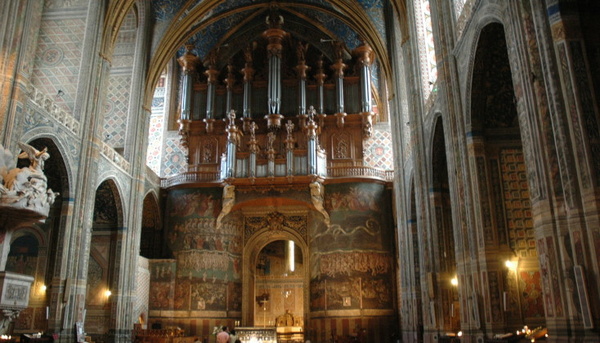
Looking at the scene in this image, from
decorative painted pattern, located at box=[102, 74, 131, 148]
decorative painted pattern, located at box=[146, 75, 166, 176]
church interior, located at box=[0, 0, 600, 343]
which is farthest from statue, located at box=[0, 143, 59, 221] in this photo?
decorative painted pattern, located at box=[146, 75, 166, 176]

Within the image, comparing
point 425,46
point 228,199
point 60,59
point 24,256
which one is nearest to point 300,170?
point 228,199

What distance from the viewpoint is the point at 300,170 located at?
25469 millimetres

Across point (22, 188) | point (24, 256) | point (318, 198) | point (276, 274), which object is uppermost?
→ point (318, 198)

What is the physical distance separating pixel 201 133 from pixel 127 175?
623 cm

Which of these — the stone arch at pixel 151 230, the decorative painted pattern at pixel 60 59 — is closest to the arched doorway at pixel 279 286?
the stone arch at pixel 151 230

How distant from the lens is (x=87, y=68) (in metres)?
18.9

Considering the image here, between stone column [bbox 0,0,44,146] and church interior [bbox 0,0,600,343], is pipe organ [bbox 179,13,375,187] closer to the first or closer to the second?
church interior [bbox 0,0,600,343]

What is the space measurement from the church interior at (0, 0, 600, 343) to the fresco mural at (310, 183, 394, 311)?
8 cm

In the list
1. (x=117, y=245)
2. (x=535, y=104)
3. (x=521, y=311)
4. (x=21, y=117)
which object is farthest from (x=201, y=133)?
(x=535, y=104)

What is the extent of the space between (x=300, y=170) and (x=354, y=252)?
4794 mm

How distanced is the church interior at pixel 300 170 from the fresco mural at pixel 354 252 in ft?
0.26

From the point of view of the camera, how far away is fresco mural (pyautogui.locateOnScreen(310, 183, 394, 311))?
24.5 metres

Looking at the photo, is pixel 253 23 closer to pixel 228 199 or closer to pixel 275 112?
pixel 275 112

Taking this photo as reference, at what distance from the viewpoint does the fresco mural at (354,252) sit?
24484mm
